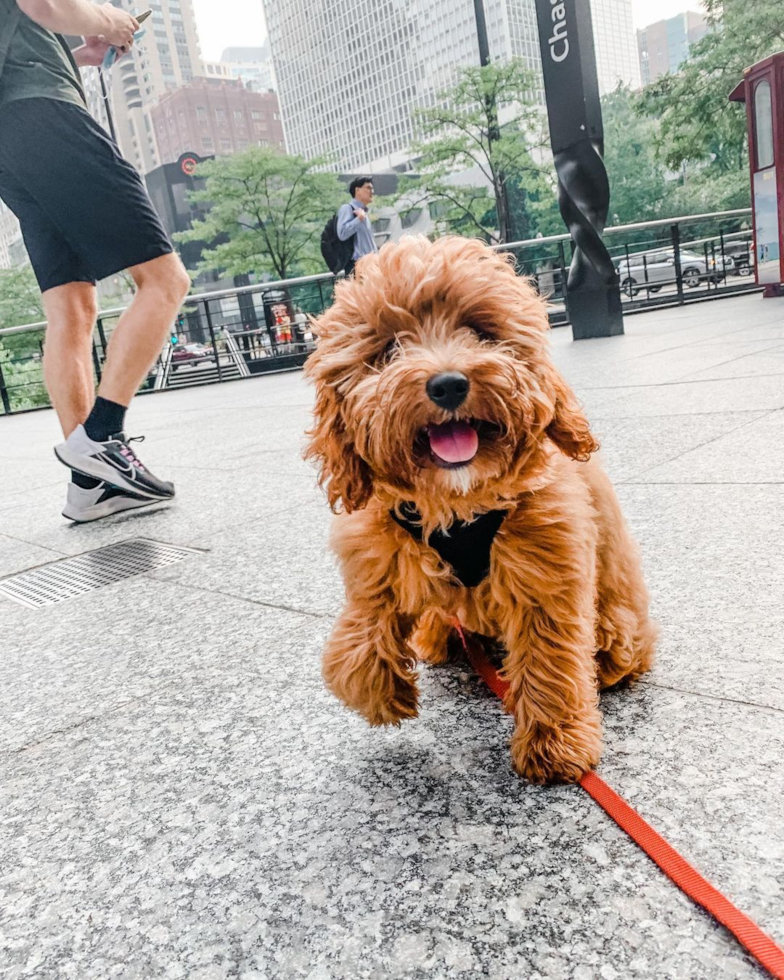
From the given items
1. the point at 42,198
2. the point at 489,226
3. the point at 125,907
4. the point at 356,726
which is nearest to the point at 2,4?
the point at 42,198

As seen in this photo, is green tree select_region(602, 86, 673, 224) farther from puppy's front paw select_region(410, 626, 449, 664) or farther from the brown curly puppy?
the brown curly puppy

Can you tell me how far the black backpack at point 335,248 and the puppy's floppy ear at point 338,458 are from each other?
1017 cm

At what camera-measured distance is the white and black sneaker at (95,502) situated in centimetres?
420

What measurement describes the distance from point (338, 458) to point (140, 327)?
279 centimetres

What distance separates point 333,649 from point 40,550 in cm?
262

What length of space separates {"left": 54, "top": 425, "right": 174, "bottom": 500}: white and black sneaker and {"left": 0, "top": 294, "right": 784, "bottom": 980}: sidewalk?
1202mm

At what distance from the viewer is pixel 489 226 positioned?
40.4 metres

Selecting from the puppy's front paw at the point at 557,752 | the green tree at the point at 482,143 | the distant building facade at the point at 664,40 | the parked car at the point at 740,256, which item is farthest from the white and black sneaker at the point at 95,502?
the distant building facade at the point at 664,40

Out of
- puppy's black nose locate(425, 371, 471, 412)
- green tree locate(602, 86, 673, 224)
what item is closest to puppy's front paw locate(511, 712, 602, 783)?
puppy's black nose locate(425, 371, 471, 412)

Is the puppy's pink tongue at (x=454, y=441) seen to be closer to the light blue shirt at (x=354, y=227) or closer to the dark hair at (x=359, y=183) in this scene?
the light blue shirt at (x=354, y=227)

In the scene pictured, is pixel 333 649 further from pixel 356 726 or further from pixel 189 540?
pixel 189 540

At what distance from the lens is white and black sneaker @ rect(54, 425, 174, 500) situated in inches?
160

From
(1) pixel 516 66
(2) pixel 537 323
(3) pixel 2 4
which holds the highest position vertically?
(1) pixel 516 66

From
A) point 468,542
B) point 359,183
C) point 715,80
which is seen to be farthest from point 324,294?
point 715,80
